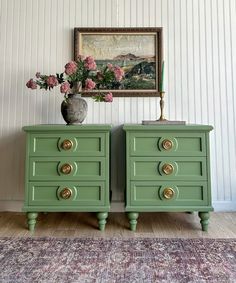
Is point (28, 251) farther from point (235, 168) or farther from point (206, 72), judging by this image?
point (206, 72)

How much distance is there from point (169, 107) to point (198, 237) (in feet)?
3.47

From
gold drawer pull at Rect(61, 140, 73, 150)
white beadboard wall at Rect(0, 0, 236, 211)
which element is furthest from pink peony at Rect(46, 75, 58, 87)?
gold drawer pull at Rect(61, 140, 73, 150)

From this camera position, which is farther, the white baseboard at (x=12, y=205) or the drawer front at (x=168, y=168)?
the white baseboard at (x=12, y=205)

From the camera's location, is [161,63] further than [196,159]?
Yes

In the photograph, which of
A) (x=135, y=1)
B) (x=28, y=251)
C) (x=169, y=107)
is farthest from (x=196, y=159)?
Result: (x=135, y=1)

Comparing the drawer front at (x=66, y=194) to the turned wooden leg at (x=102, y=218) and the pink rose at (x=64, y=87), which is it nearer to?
the turned wooden leg at (x=102, y=218)

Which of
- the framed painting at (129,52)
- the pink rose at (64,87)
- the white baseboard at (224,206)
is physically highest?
the framed painting at (129,52)

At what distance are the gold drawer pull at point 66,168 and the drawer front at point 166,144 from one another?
413 millimetres

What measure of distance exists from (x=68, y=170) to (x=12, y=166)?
75 centimetres

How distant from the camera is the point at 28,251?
125 centimetres

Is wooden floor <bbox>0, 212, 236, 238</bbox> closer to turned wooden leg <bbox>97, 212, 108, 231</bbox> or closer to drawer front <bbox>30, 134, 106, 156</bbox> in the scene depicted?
turned wooden leg <bbox>97, 212, 108, 231</bbox>

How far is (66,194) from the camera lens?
153cm

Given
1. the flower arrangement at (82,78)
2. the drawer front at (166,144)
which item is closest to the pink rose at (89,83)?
the flower arrangement at (82,78)

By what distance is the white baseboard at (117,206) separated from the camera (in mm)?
1969
